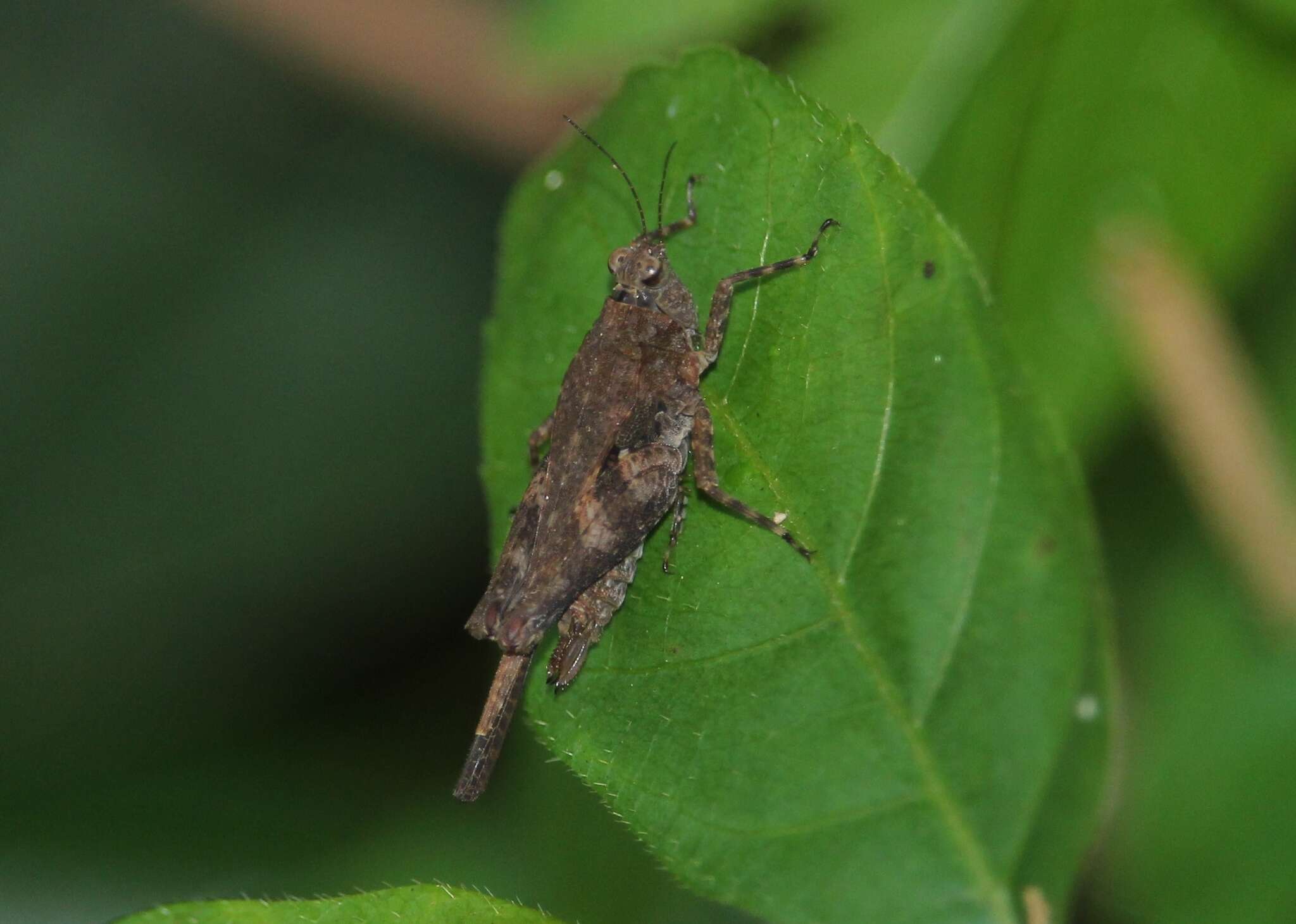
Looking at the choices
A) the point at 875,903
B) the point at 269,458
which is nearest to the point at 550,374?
A: the point at 875,903

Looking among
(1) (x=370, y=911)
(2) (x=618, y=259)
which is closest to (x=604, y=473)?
(2) (x=618, y=259)

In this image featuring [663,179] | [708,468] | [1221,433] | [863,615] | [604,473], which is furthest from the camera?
[1221,433]

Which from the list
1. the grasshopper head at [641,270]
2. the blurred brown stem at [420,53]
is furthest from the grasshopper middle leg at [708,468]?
the blurred brown stem at [420,53]

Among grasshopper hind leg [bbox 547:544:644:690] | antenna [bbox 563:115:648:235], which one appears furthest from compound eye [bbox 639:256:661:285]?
grasshopper hind leg [bbox 547:544:644:690]

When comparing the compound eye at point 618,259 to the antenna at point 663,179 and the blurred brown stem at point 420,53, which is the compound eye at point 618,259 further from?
the blurred brown stem at point 420,53

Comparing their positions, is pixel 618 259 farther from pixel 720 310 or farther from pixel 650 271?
pixel 720 310

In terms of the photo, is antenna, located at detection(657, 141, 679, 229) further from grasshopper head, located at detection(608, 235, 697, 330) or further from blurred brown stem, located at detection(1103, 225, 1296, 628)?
blurred brown stem, located at detection(1103, 225, 1296, 628)

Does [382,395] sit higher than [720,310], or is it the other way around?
[720,310]

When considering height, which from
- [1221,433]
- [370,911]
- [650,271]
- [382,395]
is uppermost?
[1221,433]
